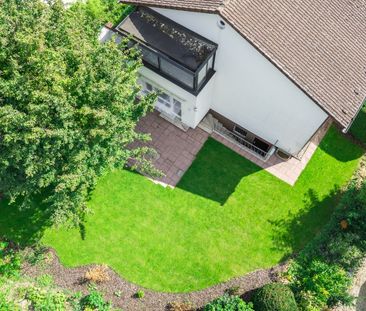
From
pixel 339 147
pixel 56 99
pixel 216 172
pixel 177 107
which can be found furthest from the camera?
pixel 339 147

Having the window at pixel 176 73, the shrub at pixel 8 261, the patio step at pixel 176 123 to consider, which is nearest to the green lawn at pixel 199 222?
the shrub at pixel 8 261

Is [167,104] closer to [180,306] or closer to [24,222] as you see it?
[24,222]

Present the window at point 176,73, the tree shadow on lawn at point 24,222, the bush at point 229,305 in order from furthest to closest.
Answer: the tree shadow on lawn at point 24,222
the window at point 176,73
the bush at point 229,305

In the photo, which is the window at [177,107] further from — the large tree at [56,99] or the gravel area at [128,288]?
the gravel area at [128,288]

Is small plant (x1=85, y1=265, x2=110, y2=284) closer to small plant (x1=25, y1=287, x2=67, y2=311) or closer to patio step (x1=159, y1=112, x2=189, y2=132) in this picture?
small plant (x1=25, y1=287, x2=67, y2=311)

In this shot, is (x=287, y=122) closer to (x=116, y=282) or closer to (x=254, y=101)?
(x=254, y=101)

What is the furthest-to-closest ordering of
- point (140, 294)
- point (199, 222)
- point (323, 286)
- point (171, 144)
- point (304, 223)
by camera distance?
1. point (171, 144)
2. point (304, 223)
3. point (199, 222)
4. point (140, 294)
5. point (323, 286)

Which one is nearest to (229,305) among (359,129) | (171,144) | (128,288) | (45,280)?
(128,288)
